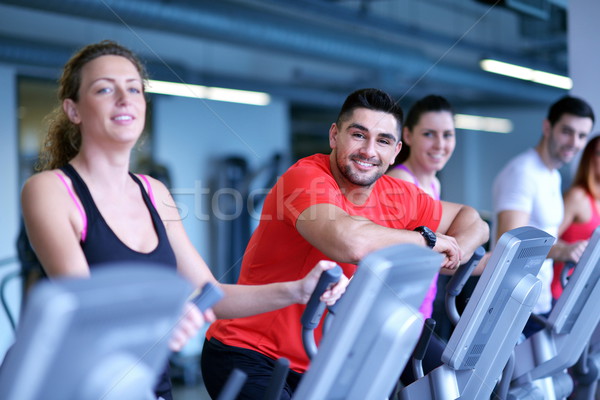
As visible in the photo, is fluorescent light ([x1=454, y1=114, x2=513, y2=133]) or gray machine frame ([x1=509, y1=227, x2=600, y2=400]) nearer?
gray machine frame ([x1=509, y1=227, x2=600, y2=400])

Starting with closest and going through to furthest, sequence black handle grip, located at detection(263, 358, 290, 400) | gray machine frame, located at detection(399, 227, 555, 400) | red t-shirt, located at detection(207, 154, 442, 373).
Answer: black handle grip, located at detection(263, 358, 290, 400)
gray machine frame, located at detection(399, 227, 555, 400)
red t-shirt, located at detection(207, 154, 442, 373)

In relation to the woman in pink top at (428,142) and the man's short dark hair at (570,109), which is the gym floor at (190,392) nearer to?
the woman in pink top at (428,142)

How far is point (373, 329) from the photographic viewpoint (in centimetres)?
115

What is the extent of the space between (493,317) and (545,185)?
4.39ft

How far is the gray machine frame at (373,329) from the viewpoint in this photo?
42.8 inches

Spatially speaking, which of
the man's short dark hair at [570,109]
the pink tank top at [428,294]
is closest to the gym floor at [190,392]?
the pink tank top at [428,294]

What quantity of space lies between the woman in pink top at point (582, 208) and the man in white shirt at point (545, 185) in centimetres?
24

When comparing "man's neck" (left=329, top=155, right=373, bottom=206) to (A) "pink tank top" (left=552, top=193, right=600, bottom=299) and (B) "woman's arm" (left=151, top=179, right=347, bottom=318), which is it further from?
(A) "pink tank top" (left=552, top=193, right=600, bottom=299)

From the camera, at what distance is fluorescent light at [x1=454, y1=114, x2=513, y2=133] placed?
1266 centimetres

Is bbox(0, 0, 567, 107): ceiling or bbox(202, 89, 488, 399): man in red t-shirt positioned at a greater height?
bbox(0, 0, 567, 107): ceiling

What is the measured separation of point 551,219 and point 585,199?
1.68 ft

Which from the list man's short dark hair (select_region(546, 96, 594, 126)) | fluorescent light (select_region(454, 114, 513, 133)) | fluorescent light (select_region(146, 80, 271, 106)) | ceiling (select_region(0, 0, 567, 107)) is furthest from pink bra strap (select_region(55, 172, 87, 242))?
fluorescent light (select_region(454, 114, 513, 133))

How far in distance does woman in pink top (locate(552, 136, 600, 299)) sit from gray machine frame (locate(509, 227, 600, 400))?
0.65 m

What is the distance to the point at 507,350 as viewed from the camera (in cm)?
188
